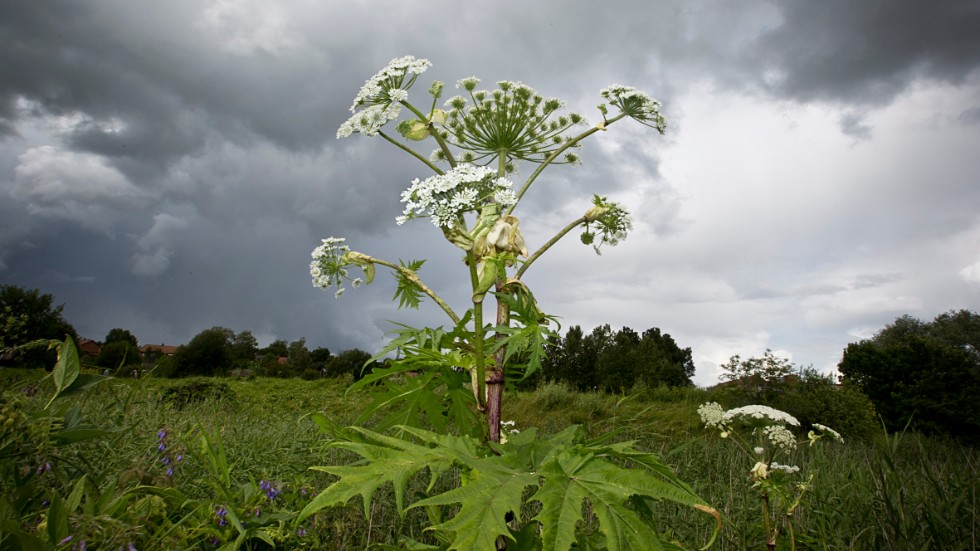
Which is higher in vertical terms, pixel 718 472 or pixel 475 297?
pixel 475 297

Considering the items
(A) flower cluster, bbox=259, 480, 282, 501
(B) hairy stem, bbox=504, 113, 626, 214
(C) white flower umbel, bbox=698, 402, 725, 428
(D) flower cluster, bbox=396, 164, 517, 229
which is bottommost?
(A) flower cluster, bbox=259, 480, 282, 501

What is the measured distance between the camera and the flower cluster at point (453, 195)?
7.12 ft

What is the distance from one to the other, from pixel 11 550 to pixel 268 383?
14.2m

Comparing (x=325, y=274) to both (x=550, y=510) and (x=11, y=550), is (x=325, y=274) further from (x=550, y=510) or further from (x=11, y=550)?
(x=550, y=510)

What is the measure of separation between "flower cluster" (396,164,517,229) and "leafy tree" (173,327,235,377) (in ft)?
117

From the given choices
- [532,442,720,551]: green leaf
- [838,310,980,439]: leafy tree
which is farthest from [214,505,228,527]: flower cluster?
[838,310,980,439]: leafy tree

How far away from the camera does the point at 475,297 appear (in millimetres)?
2062

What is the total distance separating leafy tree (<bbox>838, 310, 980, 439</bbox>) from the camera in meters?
12.4

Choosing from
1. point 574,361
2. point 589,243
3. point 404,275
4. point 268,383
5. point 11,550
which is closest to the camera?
point 11,550

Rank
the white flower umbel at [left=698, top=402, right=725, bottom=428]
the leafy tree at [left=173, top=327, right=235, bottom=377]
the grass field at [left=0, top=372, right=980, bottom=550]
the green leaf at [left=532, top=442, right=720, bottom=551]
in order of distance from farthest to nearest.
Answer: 1. the leafy tree at [left=173, top=327, right=235, bottom=377]
2. the white flower umbel at [left=698, top=402, right=725, bottom=428]
3. the grass field at [left=0, top=372, right=980, bottom=550]
4. the green leaf at [left=532, top=442, right=720, bottom=551]

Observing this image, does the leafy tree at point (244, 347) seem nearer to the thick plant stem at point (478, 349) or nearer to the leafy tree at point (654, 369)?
the leafy tree at point (654, 369)

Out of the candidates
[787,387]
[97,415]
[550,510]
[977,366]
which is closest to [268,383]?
[97,415]

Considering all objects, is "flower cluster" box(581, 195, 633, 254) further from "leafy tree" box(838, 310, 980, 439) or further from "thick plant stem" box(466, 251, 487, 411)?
"leafy tree" box(838, 310, 980, 439)

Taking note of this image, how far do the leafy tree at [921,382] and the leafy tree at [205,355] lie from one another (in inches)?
1289
